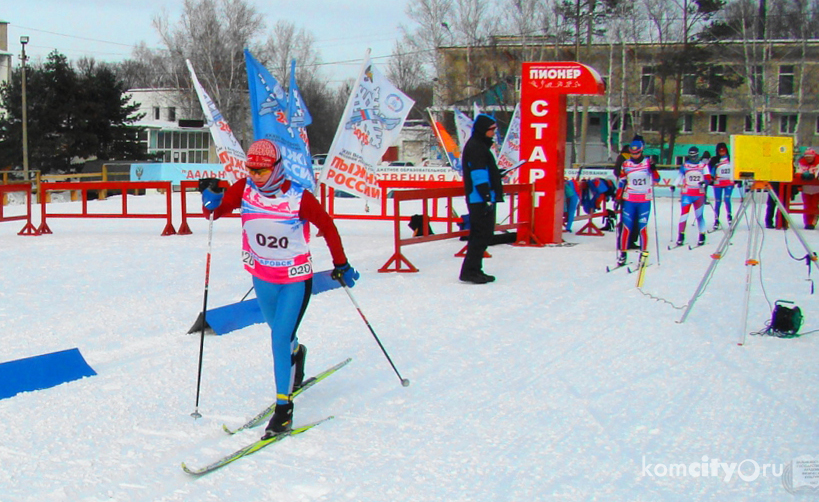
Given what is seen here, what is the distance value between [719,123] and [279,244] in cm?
5680

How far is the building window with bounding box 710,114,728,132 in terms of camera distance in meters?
56.5

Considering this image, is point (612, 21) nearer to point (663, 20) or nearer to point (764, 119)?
point (663, 20)

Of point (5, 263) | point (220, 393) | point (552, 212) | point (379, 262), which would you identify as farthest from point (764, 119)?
point (220, 393)

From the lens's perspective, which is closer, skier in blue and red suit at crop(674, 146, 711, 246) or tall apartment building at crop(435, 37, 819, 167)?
skier in blue and red suit at crop(674, 146, 711, 246)

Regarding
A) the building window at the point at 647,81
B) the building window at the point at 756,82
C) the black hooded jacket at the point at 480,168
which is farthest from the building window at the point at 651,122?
the black hooded jacket at the point at 480,168

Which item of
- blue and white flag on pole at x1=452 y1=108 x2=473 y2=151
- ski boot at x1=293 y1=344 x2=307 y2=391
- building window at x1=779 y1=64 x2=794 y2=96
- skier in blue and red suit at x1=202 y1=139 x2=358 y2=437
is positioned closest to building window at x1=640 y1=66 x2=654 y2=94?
building window at x1=779 y1=64 x2=794 y2=96

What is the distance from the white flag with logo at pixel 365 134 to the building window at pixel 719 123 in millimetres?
49207

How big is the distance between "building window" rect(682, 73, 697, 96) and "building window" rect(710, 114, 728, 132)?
5.49 metres

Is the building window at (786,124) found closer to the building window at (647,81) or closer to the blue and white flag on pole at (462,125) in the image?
the building window at (647,81)

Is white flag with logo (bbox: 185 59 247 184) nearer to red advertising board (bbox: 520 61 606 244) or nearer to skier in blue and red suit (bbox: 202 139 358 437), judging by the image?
red advertising board (bbox: 520 61 606 244)

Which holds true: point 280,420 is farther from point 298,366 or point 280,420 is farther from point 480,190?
point 480,190

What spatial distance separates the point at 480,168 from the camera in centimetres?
1030

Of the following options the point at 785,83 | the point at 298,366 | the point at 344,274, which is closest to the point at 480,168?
the point at 344,274

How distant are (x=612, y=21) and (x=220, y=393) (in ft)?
154
